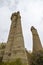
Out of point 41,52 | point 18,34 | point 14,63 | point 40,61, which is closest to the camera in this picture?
point 14,63

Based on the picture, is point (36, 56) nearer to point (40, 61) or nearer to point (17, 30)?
point (40, 61)

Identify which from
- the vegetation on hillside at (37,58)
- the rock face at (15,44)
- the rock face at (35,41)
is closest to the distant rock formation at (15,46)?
the rock face at (15,44)

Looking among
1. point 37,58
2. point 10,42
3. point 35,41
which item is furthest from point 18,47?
point 35,41

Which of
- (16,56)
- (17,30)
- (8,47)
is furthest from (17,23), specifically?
(16,56)

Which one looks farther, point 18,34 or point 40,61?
point 40,61

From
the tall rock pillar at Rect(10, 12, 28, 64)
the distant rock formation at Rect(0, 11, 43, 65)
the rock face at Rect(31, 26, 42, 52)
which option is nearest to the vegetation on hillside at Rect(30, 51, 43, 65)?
the distant rock formation at Rect(0, 11, 43, 65)

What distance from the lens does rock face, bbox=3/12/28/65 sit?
3537cm

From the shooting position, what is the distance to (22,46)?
3653 centimetres

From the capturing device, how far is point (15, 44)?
3731cm

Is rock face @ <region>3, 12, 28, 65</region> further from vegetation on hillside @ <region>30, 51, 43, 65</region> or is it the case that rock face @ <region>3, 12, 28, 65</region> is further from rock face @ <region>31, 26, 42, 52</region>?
rock face @ <region>31, 26, 42, 52</region>

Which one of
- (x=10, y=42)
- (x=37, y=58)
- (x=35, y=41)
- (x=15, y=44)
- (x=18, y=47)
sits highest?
(x=35, y=41)

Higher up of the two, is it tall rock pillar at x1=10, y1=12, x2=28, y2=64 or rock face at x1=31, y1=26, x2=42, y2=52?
rock face at x1=31, y1=26, x2=42, y2=52

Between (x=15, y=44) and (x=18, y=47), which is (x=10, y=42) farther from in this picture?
(x=18, y=47)

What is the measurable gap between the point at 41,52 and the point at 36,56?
6.50ft
